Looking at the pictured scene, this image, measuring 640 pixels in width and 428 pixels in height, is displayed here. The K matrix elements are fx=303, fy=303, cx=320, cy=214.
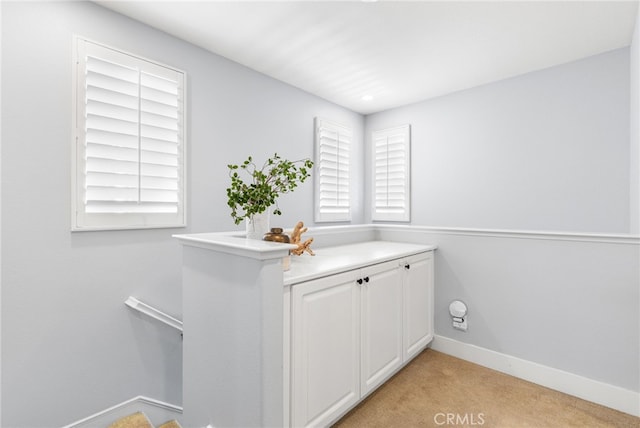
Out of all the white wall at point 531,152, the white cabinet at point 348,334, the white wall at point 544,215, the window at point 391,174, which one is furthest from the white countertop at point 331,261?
the window at point 391,174

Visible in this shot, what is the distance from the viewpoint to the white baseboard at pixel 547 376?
1.89 m

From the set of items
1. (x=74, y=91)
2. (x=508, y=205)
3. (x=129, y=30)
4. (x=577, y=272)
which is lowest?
(x=577, y=272)

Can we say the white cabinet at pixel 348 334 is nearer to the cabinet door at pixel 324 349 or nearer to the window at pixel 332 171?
the cabinet door at pixel 324 349

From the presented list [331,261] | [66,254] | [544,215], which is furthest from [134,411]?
[544,215]

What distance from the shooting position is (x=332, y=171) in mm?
3730

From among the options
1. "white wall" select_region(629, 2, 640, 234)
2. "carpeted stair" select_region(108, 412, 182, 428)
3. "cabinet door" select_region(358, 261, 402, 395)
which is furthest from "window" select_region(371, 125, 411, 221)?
"carpeted stair" select_region(108, 412, 182, 428)

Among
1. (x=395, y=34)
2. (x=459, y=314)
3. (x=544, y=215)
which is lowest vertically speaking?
(x=459, y=314)

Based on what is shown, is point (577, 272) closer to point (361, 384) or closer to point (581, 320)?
point (581, 320)

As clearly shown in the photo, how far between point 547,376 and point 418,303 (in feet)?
3.21

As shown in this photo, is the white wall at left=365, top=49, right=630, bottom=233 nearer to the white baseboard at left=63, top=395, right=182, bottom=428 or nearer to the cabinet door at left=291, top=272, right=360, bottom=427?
the cabinet door at left=291, top=272, right=360, bottom=427

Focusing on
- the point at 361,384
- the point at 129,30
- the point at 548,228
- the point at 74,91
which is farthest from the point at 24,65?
the point at 548,228

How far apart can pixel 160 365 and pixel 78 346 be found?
57cm

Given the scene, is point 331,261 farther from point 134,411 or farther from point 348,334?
point 134,411

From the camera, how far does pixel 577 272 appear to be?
2.05m
